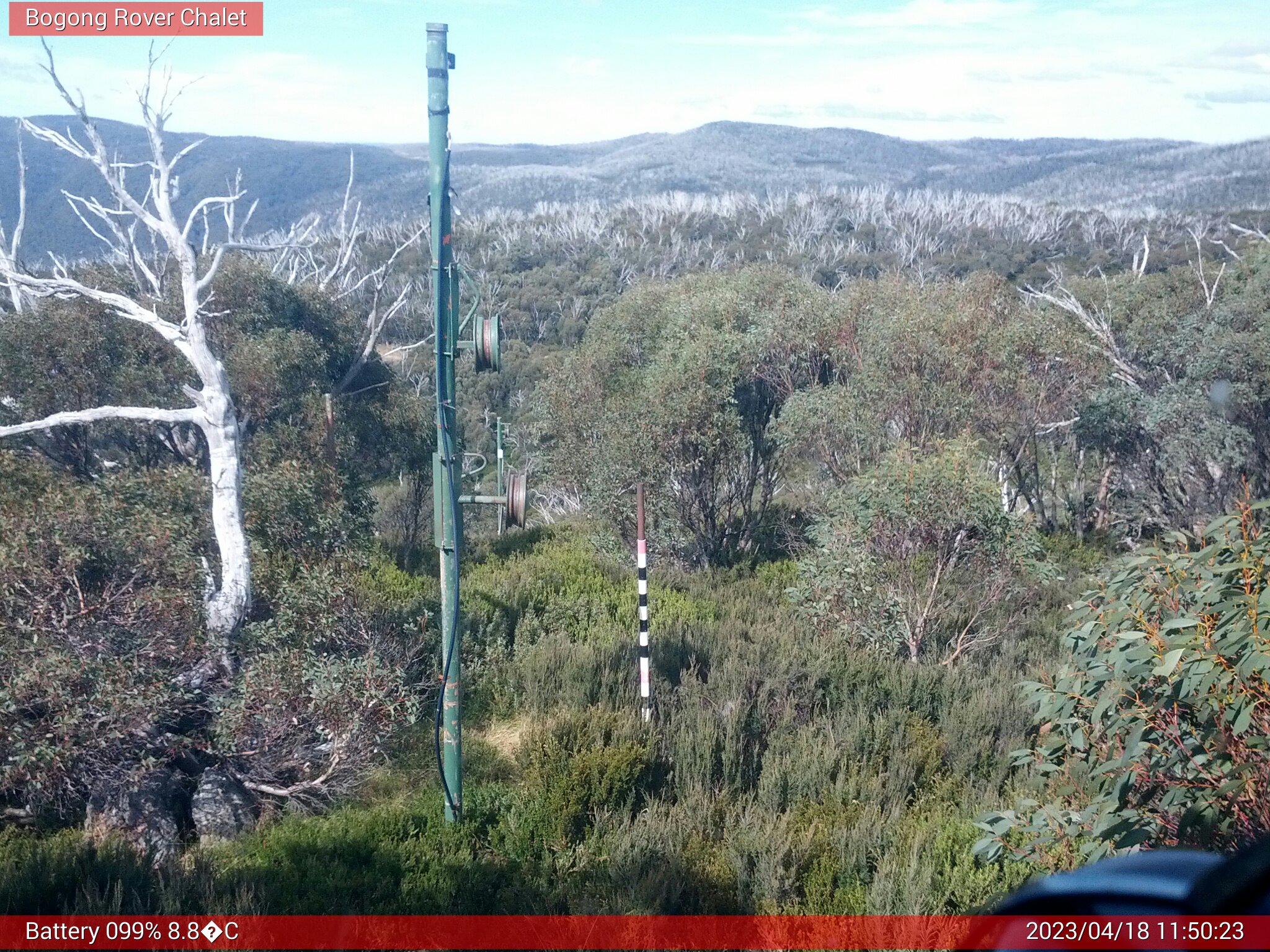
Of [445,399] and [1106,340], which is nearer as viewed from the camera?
[445,399]

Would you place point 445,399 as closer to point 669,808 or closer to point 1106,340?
point 669,808

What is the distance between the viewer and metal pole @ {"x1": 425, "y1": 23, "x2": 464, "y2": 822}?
4.99 m

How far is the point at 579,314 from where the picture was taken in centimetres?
3316

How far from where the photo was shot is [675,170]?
294ft

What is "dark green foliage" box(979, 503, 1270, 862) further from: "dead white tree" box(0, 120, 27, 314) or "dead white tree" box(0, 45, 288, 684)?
"dead white tree" box(0, 120, 27, 314)

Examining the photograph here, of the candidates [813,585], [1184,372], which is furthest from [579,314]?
[813,585]

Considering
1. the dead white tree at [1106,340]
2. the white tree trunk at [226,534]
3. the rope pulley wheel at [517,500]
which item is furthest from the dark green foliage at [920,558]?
the dead white tree at [1106,340]

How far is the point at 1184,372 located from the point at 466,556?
11.0 metres

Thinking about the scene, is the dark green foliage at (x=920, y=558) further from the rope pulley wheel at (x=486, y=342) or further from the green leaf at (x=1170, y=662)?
the green leaf at (x=1170, y=662)

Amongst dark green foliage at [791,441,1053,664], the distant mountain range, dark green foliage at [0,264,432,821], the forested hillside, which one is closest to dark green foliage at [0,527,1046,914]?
the forested hillside

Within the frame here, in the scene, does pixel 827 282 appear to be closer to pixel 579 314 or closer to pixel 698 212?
pixel 579 314
